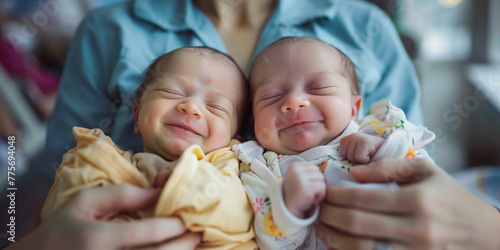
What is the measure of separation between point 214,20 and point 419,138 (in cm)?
51

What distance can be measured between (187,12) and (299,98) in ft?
1.24

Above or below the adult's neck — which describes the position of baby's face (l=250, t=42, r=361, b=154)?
below

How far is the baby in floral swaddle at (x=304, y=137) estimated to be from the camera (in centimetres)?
43

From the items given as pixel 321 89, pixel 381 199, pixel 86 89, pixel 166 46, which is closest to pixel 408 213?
pixel 381 199

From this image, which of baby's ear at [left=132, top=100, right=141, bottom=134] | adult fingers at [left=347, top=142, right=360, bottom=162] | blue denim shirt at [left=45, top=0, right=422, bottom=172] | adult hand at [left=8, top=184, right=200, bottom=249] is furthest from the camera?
blue denim shirt at [left=45, top=0, right=422, bottom=172]

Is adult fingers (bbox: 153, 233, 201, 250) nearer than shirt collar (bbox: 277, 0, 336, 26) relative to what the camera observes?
Yes

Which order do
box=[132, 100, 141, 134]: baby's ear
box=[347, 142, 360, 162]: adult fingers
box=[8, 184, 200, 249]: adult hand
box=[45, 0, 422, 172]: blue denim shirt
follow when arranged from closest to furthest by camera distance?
box=[8, 184, 200, 249]: adult hand < box=[347, 142, 360, 162]: adult fingers < box=[132, 100, 141, 134]: baby's ear < box=[45, 0, 422, 172]: blue denim shirt

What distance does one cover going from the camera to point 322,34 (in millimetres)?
769

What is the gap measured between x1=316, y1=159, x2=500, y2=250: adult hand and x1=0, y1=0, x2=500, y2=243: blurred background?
26 cm

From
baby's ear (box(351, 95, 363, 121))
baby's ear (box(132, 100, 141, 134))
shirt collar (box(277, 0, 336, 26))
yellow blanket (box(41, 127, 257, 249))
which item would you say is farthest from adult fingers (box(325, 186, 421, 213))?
shirt collar (box(277, 0, 336, 26))

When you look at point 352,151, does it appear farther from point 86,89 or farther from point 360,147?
point 86,89

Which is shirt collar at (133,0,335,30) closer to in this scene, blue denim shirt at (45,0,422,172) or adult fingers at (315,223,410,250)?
blue denim shirt at (45,0,422,172)

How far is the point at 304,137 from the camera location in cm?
53

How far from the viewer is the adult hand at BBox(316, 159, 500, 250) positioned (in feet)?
1.27
